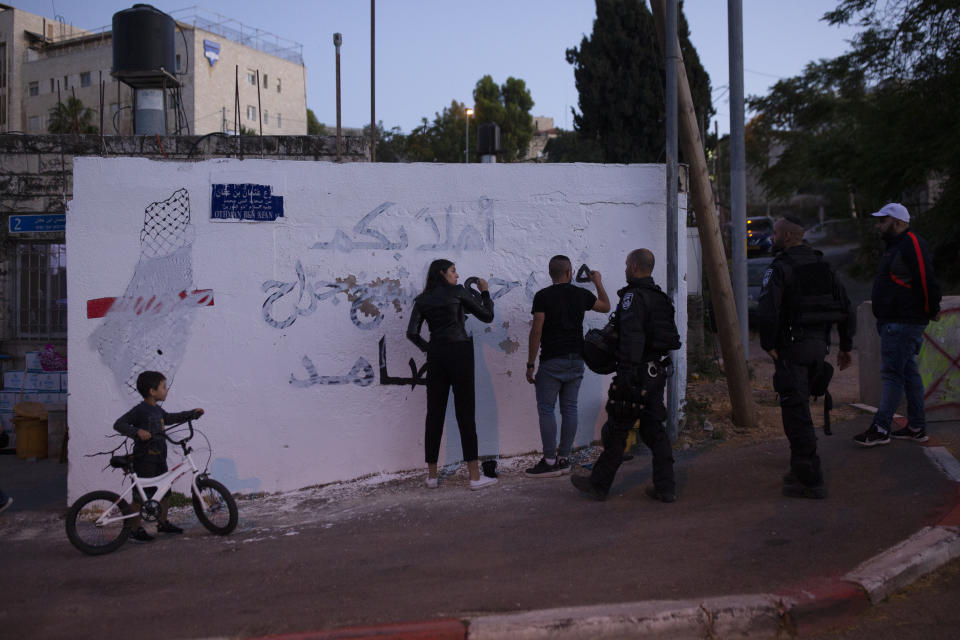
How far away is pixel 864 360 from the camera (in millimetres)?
7797

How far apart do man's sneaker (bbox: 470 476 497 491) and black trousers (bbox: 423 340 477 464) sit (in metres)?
0.18

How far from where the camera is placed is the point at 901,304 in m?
5.79

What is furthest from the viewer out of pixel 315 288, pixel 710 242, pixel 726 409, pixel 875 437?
pixel 726 409

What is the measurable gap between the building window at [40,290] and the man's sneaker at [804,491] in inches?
328

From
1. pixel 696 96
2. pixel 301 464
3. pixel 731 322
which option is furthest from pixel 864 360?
pixel 696 96

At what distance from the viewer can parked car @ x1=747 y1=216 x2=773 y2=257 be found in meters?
26.3

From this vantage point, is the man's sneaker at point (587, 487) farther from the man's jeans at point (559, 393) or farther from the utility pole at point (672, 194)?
the utility pole at point (672, 194)

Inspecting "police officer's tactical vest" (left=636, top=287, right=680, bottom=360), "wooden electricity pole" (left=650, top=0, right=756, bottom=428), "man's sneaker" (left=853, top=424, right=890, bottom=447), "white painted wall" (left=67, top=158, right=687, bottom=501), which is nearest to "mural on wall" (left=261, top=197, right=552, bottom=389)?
"white painted wall" (left=67, top=158, right=687, bottom=501)

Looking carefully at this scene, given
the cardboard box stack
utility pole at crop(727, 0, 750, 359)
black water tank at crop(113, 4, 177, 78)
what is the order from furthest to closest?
black water tank at crop(113, 4, 177, 78)
the cardboard box stack
utility pole at crop(727, 0, 750, 359)

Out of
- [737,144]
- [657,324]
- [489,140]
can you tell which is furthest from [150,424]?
[489,140]

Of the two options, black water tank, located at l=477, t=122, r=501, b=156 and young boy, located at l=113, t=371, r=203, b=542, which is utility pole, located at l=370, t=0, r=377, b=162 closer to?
black water tank, located at l=477, t=122, r=501, b=156

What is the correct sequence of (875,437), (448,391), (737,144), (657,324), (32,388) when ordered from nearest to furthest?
(657,324) < (448,391) < (875,437) < (737,144) < (32,388)

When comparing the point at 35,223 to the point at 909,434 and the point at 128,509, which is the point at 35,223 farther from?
the point at 909,434

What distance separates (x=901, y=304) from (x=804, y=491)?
1657 mm
